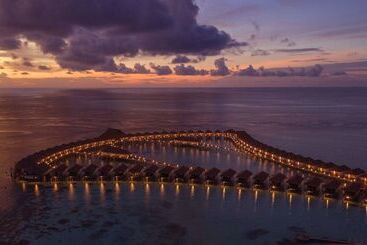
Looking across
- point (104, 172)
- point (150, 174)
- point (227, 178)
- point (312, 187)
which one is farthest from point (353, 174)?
point (104, 172)

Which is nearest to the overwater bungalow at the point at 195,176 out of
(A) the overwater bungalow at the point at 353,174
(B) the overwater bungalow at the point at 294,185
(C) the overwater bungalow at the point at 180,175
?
Answer: (C) the overwater bungalow at the point at 180,175

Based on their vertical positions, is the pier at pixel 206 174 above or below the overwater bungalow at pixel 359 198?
above

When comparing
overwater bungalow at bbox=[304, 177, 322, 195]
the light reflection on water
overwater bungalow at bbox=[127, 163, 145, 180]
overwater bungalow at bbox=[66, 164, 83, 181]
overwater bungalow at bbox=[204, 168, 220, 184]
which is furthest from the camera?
overwater bungalow at bbox=[127, 163, 145, 180]

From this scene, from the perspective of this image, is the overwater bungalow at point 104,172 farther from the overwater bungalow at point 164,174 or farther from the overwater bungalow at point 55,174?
the overwater bungalow at point 164,174

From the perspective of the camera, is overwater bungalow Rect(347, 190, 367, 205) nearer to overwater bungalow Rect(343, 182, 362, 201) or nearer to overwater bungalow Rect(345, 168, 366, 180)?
overwater bungalow Rect(343, 182, 362, 201)

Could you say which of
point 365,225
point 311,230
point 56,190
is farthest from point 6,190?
point 365,225

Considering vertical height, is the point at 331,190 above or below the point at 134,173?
below

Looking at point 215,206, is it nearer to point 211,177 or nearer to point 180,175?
point 211,177

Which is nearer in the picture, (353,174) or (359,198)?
(359,198)

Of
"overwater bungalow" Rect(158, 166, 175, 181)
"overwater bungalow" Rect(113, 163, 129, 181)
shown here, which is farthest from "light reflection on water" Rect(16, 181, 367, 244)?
"overwater bungalow" Rect(113, 163, 129, 181)

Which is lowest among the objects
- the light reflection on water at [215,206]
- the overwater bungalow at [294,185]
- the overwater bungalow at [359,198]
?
the light reflection on water at [215,206]

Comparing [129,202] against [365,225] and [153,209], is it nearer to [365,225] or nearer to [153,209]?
[153,209]
